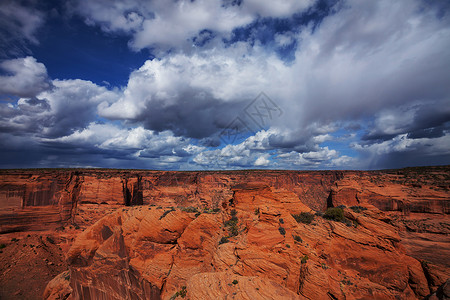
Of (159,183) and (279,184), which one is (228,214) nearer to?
(159,183)

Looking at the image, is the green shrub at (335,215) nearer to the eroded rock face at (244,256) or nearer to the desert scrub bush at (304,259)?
the eroded rock face at (244,256)

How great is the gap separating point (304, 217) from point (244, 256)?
23.5ft

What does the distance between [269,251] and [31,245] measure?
44.8 m

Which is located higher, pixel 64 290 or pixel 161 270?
pixel 161 270

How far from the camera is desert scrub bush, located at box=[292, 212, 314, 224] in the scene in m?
17.8

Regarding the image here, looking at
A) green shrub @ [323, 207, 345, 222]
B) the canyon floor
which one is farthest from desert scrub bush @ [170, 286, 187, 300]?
green shrub @ [323, 207, 345, 222]

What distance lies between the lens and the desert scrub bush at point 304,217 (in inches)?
701

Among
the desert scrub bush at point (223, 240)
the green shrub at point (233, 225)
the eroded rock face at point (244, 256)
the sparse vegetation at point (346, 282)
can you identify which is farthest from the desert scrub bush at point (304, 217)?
the desert scrub bush at point (223, 240)

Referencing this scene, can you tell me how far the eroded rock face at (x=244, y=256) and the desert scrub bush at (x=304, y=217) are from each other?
0.55m

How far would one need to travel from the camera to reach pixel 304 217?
60.0 ft

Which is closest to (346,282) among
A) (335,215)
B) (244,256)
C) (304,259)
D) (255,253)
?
(304,259)

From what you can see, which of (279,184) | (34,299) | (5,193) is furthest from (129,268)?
(279,184)

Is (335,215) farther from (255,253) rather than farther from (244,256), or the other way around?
(244,256)

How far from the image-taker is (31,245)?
3472 cm
